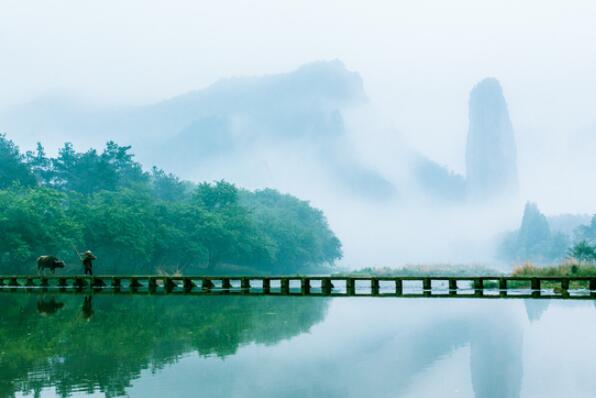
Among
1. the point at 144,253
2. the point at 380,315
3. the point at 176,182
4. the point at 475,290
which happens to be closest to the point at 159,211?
the point at 144,253

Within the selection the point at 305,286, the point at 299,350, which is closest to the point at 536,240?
the point at 305,286

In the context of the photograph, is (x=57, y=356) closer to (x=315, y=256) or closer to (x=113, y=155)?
(x=113, y=155)

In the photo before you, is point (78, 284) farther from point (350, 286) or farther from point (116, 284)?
point (350, 286)

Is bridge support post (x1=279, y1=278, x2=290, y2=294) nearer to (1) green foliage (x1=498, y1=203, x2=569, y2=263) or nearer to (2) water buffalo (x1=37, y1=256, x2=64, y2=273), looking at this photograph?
(2) water buffalo (x1=37, y1=256, x2=64, y2=273)

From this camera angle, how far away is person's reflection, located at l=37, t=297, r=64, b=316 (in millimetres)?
30433

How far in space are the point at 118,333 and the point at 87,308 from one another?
961 centimetres

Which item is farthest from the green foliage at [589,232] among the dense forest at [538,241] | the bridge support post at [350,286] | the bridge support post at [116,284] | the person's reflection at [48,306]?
the person's reflection at [48,306]

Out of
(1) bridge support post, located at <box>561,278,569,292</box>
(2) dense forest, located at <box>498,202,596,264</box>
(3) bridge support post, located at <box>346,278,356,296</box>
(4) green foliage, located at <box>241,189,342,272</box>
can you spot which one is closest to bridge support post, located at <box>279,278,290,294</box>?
(3) bridge support post, located at <box>346,278,356,296</box>

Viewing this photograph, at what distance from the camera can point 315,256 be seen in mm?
122062

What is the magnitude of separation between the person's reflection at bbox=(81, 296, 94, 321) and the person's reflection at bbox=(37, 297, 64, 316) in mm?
1084

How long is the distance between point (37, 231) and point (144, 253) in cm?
1366

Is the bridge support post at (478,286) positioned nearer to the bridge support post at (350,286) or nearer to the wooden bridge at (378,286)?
the wooden bridge at (378,286)

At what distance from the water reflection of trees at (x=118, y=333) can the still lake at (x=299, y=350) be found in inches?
1.7

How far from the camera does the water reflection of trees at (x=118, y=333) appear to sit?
643 inches
